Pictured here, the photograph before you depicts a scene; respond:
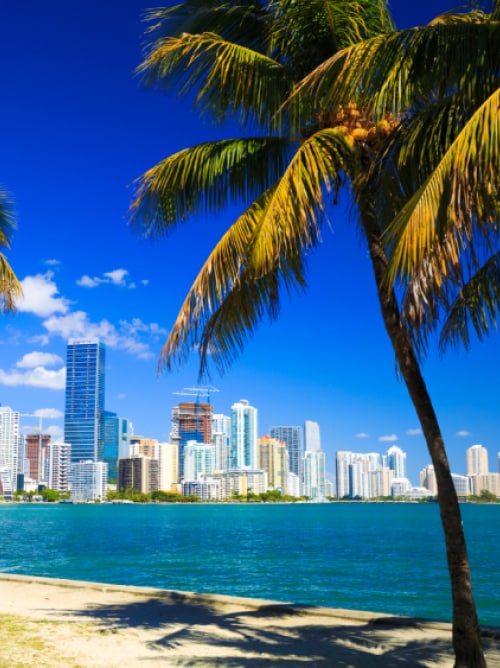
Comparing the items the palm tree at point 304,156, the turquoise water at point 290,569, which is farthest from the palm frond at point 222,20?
the turquoise water at point 290,569

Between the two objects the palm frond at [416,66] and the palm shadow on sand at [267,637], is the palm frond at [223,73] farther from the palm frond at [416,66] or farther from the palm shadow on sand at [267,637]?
the palm shadow on sand at [267,637]

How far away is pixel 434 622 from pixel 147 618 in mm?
3695

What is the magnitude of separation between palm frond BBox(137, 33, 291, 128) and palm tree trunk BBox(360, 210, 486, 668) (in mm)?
1677

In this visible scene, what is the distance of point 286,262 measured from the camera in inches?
294

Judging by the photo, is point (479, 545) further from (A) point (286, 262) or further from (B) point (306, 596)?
(A) point (286, 262)

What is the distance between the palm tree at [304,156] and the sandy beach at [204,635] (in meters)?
1.93

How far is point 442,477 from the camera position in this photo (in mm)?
6625

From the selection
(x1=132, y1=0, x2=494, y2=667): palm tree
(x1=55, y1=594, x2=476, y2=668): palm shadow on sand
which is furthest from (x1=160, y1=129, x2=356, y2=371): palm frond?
(x1=55, y1=594, x2=476, y2=668): palm shadow on sand

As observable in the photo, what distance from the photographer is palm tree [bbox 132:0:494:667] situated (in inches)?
233

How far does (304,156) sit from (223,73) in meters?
1.52

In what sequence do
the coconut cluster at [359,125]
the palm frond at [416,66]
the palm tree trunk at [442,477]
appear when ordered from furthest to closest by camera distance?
the coconut cluster at [359,125] < the palm tree trunk at [442,477] < the palm frond at [416,66]

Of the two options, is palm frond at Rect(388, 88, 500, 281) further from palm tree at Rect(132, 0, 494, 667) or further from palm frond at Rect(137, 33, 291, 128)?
palm frond at Rect(137, 33, 291, 128)

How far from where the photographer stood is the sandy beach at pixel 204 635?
757 centimetres

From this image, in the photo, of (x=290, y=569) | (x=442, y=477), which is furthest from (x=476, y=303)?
(x=290, y=569)
